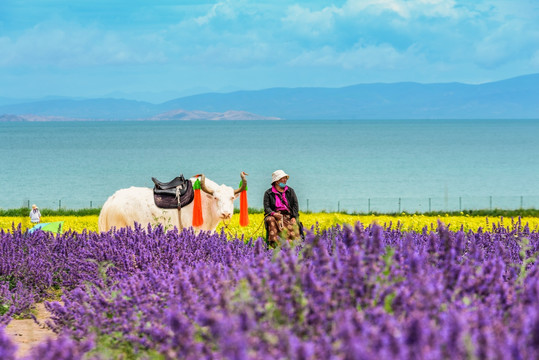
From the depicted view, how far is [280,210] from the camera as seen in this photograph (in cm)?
1123

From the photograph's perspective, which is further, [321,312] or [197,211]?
[197,211]

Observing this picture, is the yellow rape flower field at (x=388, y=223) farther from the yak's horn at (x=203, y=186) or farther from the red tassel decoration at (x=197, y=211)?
the yak's horn at (x=203, y=186)

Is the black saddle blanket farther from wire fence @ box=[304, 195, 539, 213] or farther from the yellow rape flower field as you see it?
wire fence @ box=[304, 195, 539, 213]

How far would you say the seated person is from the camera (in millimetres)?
11039

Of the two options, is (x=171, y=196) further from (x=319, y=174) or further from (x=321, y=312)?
(x=319, y=174)

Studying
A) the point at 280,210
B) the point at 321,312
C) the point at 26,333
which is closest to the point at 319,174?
the point at 280,210

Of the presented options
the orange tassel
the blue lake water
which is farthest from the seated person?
the blue lake water

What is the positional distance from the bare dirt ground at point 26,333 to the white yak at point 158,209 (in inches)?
163

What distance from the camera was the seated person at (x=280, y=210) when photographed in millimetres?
11039

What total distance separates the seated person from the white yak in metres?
0.85

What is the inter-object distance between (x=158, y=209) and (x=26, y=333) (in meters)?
5.25

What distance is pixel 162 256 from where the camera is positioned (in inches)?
309

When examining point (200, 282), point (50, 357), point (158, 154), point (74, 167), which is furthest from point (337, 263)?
point (158, 154)

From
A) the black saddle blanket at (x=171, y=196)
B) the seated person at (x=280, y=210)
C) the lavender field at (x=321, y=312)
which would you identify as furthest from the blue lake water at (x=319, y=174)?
the lavender field at (x=321, y=312)
